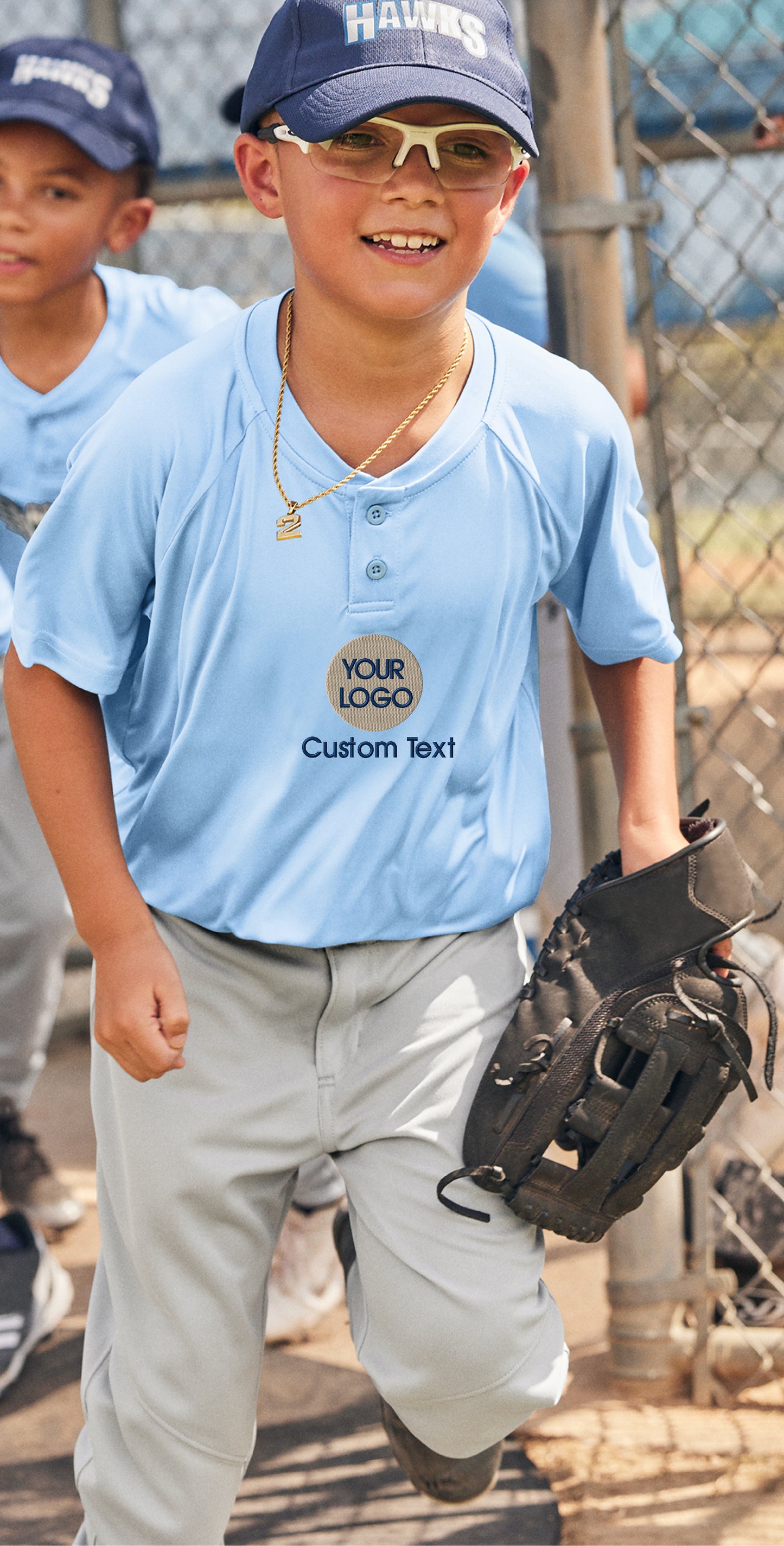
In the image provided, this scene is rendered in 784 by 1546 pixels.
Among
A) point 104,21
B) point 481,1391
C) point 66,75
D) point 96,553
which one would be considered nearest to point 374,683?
point 96,553

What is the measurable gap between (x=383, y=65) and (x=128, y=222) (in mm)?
1350

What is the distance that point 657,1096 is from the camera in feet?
5.84

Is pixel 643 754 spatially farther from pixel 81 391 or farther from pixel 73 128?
pixel 73 128

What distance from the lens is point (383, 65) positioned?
155 centimetres

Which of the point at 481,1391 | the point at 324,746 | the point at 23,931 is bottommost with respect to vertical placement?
the point at 23,931

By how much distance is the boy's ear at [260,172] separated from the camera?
1.71m

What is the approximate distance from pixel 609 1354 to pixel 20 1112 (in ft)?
3.86

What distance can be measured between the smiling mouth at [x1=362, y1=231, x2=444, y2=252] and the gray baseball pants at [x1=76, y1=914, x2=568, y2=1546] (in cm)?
73

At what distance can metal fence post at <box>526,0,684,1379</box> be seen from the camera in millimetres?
2219

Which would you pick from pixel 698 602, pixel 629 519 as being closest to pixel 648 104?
pixel 629 519

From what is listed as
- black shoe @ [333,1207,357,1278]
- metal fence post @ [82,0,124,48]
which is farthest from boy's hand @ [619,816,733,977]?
metal fence post @ [82,0,124,48]

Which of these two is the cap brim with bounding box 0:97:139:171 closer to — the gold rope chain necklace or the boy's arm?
the gold rope chain necklace

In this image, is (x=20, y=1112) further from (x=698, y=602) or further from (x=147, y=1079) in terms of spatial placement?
(x=698, y=602)

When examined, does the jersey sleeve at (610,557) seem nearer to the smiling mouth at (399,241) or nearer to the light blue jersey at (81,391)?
the smiling mouth at (399,241)
